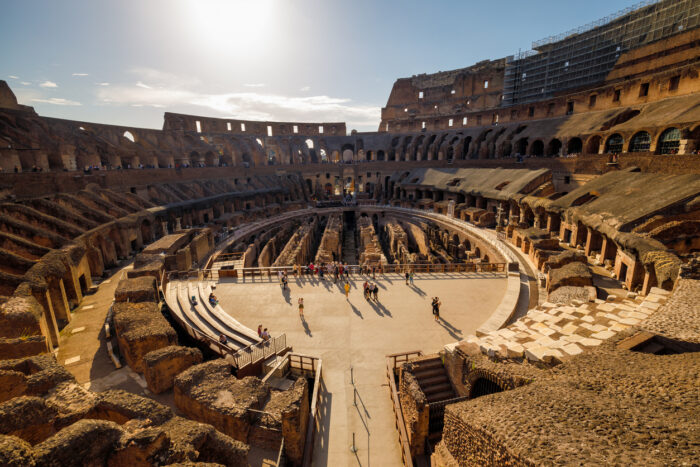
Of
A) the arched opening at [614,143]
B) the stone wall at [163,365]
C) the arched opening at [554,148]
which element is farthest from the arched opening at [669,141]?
the stone wall at [163,365]

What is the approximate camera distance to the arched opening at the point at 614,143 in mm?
22203

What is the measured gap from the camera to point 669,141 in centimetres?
1848

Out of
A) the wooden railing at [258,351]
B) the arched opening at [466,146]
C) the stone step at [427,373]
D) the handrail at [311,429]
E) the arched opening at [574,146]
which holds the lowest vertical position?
the handrail at [311,429]

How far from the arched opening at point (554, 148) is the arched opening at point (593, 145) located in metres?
4.61

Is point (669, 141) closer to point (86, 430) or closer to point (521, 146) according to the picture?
point (521, 146)

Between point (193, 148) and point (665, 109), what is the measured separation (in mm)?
42044

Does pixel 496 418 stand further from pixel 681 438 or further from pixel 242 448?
pixel 242 448

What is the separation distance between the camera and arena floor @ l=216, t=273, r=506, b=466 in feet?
24.0

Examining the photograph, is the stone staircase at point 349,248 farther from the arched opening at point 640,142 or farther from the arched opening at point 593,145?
the arched opening at point 640,142

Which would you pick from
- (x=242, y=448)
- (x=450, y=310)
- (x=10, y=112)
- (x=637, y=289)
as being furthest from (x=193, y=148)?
(x=637, y=289)

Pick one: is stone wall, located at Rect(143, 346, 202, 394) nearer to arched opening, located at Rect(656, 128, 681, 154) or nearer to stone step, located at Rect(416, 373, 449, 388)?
stone step, located at Rect(416, 373, 449, 388)

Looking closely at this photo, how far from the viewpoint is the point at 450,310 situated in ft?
39.0

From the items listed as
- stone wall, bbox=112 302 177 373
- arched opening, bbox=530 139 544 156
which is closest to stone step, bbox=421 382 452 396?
stone wall, bbox=112 302 177 373

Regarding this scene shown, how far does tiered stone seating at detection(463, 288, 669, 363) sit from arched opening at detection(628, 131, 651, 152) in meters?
16.5
